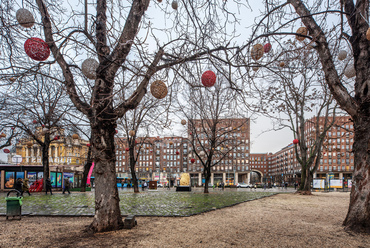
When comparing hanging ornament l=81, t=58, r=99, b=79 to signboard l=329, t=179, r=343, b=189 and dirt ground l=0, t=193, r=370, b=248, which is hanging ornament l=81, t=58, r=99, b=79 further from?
signboard l=329, t=179, r=343, b=189

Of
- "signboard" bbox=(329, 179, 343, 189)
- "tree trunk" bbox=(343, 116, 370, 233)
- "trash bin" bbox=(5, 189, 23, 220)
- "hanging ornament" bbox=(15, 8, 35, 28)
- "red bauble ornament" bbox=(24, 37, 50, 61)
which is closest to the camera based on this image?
"red bauble ornament" bbox=(24, 37, 50, 61)

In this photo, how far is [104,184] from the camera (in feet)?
19.8

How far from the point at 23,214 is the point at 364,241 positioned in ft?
32.3

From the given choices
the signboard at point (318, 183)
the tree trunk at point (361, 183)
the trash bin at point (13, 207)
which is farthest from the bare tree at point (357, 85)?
the signboard at point (318, 183)

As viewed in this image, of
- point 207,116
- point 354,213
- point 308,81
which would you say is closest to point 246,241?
point 354,213

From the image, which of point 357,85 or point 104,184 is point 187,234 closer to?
point 104,184

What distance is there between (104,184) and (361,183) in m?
6.24

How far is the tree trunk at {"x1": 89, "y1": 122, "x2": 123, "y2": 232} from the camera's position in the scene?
597cm

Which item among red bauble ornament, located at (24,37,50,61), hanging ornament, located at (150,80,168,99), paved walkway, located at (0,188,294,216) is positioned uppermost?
red bauble ornament, located at (24,37,50,61)

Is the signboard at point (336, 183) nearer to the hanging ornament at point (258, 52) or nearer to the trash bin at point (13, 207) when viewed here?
the hanging ornament at point (258, 52)

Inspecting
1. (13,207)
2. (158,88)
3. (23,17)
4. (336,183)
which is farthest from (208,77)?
(336,183)

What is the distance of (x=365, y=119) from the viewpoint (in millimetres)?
6414

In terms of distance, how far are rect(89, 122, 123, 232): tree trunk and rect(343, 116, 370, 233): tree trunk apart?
18.8ft

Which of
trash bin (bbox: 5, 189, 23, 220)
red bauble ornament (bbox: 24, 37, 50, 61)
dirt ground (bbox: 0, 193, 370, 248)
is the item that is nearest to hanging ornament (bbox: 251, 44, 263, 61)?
dirt ground (bbox: 0, 193, 370, 248)
